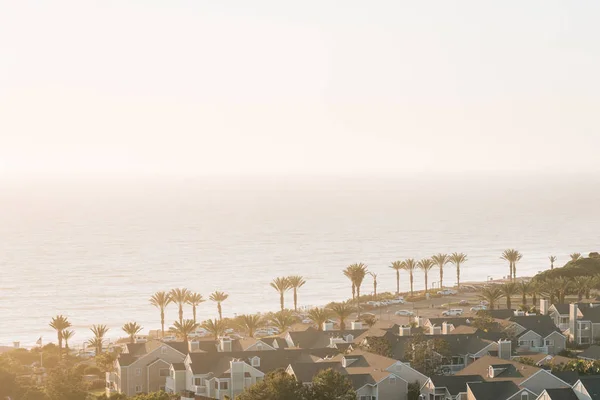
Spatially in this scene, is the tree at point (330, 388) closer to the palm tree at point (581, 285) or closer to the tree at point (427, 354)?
the tree at point (427, 354)

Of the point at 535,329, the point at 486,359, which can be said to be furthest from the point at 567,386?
the point at 535,329

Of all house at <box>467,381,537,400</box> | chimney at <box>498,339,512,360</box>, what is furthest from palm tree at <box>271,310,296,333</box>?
house at <box>467,381,537,400</box>

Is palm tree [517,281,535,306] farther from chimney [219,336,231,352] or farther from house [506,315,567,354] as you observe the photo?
chimney [219,336,231,352]

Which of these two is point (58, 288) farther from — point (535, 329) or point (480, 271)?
point (535, 329)

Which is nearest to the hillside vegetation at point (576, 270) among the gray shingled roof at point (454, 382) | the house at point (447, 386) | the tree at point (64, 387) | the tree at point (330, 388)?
the gray shingled roof at point (454, 382)

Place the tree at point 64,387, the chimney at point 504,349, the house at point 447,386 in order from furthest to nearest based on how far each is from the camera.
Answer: the chimney at point 504,349, the tree at point 64,387, the house at point 447,386
